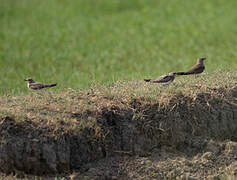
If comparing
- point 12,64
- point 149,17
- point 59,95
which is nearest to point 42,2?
point 149,17

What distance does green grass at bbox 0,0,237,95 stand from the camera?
1714 centimetres

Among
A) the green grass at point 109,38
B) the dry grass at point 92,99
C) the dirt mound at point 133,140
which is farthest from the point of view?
the green grass at point 109,38

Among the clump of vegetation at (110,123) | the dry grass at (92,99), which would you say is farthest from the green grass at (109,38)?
the clump of vegetation at (110,123)

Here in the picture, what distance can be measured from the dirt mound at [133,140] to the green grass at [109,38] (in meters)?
5.21

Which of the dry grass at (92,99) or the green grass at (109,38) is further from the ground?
the green grass at (109,38)

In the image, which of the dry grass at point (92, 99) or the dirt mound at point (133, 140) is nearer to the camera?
the dirt mound at point (133, 140)

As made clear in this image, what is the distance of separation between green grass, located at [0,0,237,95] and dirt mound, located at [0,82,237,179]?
17.1 feet

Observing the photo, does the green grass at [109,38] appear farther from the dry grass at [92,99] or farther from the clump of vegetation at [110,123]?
the clump of vegetation at [110,123]

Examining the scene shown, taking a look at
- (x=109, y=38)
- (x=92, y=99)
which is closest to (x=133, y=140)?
(x=92, y=99)

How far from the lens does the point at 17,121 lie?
326 inches

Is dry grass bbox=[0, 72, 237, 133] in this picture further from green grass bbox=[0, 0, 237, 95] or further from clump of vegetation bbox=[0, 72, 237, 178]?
green grass bbox=[0, 0, 237, 95]

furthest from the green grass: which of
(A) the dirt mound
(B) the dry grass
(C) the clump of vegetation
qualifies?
(A) the dirt mound

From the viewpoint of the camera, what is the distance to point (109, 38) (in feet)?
69.0

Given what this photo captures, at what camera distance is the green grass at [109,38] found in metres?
17.1
